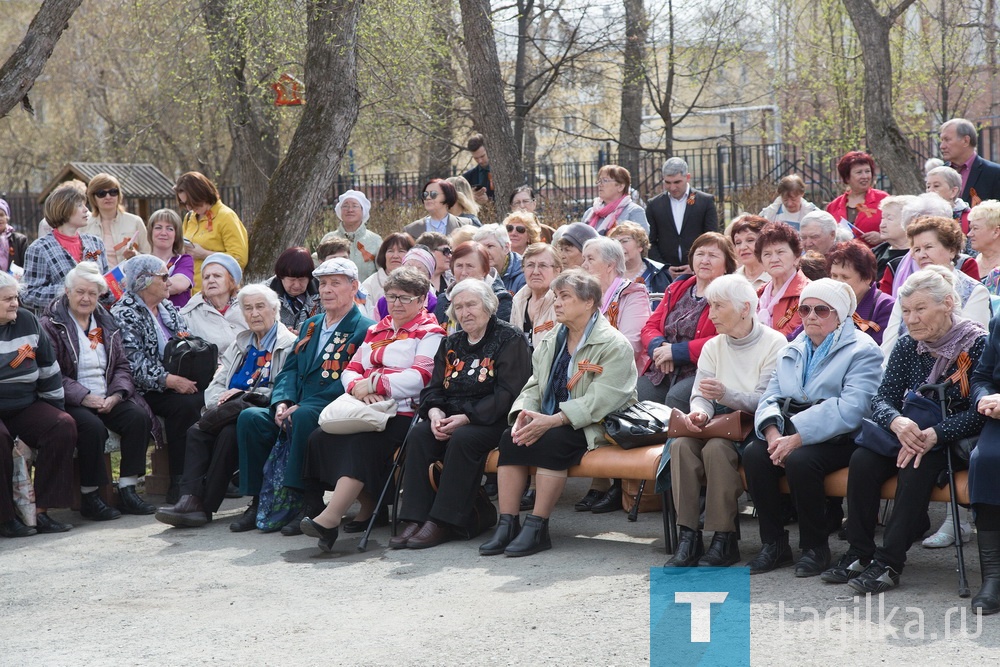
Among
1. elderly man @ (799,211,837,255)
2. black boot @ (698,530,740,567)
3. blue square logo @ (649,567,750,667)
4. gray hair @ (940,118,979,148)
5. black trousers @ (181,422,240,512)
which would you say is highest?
gray hair @ (940,118,979,148)

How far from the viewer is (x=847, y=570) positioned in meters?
5.27

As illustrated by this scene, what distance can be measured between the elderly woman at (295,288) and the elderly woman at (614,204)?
2564 millimetres

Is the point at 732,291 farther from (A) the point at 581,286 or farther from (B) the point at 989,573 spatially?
(B) the point at 989,573

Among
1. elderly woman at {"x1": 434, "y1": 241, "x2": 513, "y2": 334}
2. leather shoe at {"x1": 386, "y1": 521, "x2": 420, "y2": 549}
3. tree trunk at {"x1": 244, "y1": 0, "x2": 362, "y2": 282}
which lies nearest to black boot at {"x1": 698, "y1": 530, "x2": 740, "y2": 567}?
leather shoe at {"x1": 386, "y1": 521, "x2": 420, "y2": 549}

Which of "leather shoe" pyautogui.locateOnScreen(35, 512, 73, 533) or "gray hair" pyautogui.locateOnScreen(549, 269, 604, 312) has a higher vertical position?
"gray hair" pyautogui.locateOnScreen(549, 269, 604, 312)

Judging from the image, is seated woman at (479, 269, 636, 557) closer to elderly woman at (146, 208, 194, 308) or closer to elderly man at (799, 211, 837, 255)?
elderly man at (799, 211, 837, 255)

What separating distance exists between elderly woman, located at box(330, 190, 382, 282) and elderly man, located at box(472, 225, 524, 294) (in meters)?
1.44

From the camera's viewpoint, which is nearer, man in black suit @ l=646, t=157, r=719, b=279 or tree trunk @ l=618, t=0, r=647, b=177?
man in black suit @ l=646, t=157, r=719, b=279

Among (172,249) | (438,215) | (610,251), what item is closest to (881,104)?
(438,215)

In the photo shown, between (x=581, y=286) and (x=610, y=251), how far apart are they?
95cm

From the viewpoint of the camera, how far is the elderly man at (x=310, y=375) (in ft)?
23.5

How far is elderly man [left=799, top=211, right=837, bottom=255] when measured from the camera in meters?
7.60

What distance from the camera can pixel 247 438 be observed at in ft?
23.6

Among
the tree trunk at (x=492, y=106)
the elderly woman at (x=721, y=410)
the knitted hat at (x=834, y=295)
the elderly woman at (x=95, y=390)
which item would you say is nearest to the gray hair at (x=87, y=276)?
the elderly woman at (x=95, y=390)
